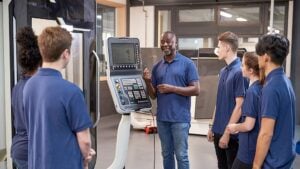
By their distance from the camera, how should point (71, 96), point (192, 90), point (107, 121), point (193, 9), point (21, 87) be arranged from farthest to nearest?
point (193, 9)
point (107, 121)
point (192, 90)
point (21, 87)
point (71, 96)

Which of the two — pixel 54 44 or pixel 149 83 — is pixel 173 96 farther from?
pixel 54 44

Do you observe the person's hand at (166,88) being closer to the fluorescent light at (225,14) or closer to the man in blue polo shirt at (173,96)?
the man in blue polo shirt at (173,96)

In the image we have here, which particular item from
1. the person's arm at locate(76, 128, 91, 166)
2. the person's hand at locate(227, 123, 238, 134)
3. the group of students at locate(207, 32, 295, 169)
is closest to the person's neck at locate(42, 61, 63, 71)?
the person's arm at locate(76, 128, 91, 166)

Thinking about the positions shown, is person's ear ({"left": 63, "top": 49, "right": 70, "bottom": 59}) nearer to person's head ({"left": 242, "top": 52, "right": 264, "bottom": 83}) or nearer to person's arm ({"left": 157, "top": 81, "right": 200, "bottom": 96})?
person's head ({"left": 242, "top": 52, "right": 264, "bottom": 83})

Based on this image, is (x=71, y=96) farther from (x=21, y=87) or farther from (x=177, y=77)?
(x=177, y=77)

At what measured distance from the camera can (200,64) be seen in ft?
21.2

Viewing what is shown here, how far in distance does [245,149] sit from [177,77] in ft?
4.26

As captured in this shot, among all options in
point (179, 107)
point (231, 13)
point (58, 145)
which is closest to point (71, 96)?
point (58, 145)

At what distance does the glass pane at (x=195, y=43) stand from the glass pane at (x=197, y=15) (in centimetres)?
49

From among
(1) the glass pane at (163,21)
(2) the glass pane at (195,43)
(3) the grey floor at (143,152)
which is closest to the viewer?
(3) the grey floor at (143,152)

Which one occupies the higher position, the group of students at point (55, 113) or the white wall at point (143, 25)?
the white wall at point (143, 25)

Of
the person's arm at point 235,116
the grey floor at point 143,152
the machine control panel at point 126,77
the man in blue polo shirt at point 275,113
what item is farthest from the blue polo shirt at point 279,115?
the grey floor at point 143,152

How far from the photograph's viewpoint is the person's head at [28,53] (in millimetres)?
2373

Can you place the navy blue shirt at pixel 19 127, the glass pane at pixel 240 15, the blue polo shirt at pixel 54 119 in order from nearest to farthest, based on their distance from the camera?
the blue polo shirt at pixel 54 119 < the navy blue shirt at pixel 19 127 < the glass pane at pixel 240 15
